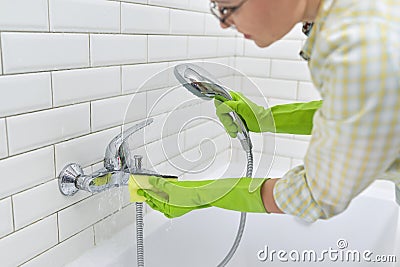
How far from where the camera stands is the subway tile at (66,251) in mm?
888

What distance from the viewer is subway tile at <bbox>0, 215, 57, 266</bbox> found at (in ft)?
2.64

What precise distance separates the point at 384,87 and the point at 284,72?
3.64 ft

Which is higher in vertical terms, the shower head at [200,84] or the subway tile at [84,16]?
the subway tile at [84,16]

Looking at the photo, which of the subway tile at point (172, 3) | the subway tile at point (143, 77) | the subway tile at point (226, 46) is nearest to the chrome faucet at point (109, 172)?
the subway tile at point (143, 77)

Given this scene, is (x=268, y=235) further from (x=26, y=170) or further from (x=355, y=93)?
(x=355, y=93)

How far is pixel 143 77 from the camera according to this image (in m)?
1.12

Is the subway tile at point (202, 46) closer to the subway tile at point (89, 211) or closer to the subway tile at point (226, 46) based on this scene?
the subway tile at point (226, 46)

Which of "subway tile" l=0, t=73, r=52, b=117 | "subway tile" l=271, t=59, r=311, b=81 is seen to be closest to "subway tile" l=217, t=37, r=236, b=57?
"subway tile" l=271, t=59, r=311, b=81

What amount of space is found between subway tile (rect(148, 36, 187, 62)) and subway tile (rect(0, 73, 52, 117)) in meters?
0.36

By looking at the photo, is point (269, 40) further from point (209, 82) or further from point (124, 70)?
point (124, 70)

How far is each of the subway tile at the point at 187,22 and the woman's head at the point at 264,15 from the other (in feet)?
2.09

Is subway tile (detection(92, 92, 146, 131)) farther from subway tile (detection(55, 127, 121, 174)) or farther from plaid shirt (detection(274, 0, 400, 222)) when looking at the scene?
plaid shirt (detection(274, 0, 400, 222))

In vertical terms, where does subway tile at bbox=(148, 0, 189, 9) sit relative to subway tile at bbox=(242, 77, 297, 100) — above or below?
above

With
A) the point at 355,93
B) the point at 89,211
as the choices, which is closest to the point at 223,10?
the point at 355,93
